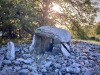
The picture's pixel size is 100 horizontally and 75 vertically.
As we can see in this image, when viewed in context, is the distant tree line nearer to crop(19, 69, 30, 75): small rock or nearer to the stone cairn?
the stone cairn

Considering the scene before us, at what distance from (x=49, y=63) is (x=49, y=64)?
7 centimetres

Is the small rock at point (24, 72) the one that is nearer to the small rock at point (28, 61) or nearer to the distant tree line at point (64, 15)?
the small rock at point (28, 61)

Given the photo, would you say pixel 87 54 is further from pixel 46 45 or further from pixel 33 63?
pixel 33 63

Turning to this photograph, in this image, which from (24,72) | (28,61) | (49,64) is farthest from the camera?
(28,61)

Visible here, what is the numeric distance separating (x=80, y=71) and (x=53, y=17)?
5.41 m

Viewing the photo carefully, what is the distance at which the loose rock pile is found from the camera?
6.16m

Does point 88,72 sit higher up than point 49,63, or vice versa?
point 49,63

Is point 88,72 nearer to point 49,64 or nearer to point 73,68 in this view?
point 73,68

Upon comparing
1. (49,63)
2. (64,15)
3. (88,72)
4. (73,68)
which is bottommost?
(88,72)

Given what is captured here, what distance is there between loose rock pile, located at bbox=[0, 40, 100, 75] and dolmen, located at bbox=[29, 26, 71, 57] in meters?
0.37

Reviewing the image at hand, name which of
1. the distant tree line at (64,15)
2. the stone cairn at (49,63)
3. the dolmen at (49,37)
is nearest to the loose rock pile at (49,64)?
→ the stone cairn at (49,63)

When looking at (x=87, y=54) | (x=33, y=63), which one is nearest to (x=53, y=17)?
(x=87, y=54)

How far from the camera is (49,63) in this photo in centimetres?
687

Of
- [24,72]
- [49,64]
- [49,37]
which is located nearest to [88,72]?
[49,64]
